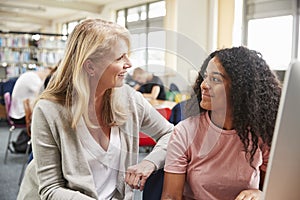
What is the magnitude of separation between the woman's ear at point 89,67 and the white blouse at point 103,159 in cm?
15

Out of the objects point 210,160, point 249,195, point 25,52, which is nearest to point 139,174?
point 210,160

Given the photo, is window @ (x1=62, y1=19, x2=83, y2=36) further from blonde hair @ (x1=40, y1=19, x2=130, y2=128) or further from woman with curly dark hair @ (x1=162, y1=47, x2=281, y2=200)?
woman with curly dark hair @ (x1=162, y1=47, x2=281, y2=200)

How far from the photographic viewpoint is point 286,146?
620 millimetres

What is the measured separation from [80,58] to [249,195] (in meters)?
0.60

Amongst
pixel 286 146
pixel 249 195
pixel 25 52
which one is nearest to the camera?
pixel 286 146

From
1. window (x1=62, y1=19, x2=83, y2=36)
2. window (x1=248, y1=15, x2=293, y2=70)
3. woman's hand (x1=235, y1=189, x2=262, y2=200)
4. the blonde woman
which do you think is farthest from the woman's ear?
window (x1=248, y1=15, x2=293, y2=70)

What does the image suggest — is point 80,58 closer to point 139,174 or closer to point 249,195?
point 139,174

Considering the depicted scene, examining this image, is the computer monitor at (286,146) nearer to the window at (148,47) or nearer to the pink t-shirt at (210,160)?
A: the pink t-shirt at (210,160)

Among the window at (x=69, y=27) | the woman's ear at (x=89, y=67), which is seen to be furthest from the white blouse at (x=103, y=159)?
the window at (x=69, y=27)

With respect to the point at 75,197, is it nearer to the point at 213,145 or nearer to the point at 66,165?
the point at 66,165

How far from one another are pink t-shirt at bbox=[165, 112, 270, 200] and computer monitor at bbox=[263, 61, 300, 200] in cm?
34

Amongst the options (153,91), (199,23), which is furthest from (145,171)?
(199,23)

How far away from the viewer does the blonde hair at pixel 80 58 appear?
1.03m

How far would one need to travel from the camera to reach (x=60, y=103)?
1.07 meters
